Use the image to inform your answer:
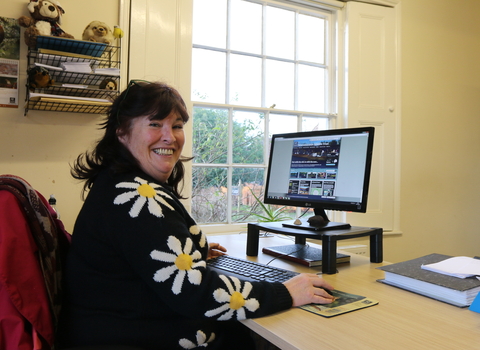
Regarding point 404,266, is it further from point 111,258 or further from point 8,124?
point 8,124

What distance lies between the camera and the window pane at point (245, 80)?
2.82 meters

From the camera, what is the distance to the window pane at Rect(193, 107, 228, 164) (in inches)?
106

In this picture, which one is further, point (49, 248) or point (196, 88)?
point (196, 88)

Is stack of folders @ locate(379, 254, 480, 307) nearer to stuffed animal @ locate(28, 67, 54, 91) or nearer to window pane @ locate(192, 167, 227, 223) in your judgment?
window pane @ locate(192, 167, 227, 223)

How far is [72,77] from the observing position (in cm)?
203

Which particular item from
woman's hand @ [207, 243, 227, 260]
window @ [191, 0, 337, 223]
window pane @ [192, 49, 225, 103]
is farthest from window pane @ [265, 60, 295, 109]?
woman's hand @ [207, 243, 227, 260]

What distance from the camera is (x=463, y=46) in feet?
11.9

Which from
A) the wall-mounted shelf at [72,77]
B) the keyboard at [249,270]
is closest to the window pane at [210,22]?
the wall-mounted shelf at [72,77]

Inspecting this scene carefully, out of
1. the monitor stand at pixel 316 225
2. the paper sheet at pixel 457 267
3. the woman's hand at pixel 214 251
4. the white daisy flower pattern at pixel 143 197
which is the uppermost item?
the white daisy flower pattern at pixel 143 197

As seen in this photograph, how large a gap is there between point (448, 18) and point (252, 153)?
88.5 inches

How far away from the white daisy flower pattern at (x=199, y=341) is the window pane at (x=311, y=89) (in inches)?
87.9

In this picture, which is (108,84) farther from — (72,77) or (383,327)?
(383,327)

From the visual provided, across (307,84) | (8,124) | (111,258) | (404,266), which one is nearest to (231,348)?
(111,258)

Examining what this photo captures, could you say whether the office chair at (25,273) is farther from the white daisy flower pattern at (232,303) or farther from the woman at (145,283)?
the white daisy flower pattern at (232,303)
